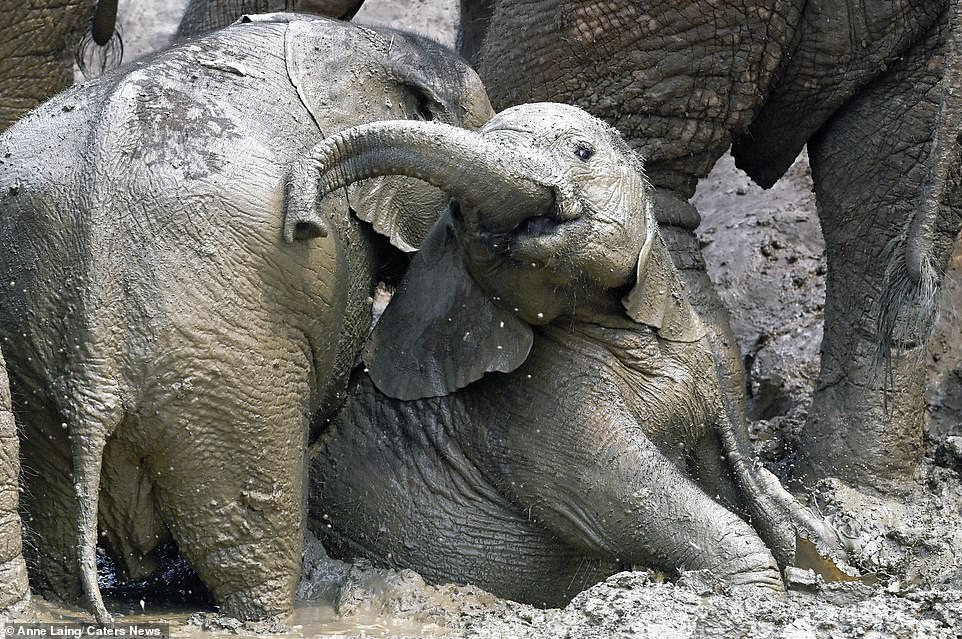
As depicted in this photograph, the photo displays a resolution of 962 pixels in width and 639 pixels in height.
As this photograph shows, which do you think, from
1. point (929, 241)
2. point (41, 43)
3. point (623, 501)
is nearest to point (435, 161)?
point (623, 501)

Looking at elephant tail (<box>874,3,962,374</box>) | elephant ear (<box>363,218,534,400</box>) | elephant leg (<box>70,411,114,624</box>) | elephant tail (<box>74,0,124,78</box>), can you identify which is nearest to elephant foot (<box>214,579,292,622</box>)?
elephant leg (<box>70,411,114,624</box>)

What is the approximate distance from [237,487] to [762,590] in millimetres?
1154

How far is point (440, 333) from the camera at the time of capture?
13.9ft

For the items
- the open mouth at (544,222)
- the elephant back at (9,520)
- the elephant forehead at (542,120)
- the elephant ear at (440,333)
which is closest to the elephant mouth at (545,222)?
the open mouth at (544,222)

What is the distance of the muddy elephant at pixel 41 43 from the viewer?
18.3ft

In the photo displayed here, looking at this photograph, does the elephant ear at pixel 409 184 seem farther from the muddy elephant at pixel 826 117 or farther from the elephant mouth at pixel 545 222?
the muddy elephant at pixel 826 117

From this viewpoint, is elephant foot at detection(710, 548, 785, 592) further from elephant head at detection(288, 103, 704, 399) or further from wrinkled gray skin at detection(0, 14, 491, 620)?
wrinkled gray skin at detection(0, 14, 491, 620)

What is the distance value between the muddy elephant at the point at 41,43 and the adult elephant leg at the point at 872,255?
7.68ft

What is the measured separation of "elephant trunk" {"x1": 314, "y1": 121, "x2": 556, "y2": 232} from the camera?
364 centimetres

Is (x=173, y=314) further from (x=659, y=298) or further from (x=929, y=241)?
(x=929, y=241)

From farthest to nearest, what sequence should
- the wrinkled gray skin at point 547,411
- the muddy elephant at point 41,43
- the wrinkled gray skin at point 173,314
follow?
the muddy elephant at point 41,43, the wrinkled gray skin at point 547,411, the wrinkled gray skin at point 173,314

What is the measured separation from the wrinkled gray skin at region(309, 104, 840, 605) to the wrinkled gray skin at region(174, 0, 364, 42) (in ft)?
4.67

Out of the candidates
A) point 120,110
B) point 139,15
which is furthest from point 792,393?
point 139,15

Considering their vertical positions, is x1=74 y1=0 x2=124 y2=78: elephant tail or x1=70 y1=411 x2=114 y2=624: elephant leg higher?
x1=74 y1=0 x2=124 y2=78: elephant tail
